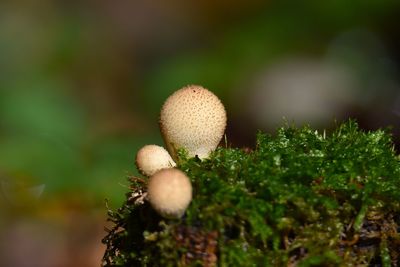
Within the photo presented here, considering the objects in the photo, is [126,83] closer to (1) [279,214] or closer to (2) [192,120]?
(2) [192,120]

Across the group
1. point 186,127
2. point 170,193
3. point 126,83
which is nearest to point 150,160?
point 186,127

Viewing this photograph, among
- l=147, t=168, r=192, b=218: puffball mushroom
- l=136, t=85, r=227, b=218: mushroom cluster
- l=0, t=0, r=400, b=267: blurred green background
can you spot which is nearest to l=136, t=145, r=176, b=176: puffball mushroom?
l=136, t=85, r=227, b=218: mushroom cluster

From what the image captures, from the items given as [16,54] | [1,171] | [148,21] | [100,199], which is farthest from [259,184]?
[148,21]

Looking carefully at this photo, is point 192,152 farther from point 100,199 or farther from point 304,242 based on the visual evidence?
point 100,199

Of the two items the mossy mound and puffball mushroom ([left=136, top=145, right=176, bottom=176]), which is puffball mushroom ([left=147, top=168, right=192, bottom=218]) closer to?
the mossy mound

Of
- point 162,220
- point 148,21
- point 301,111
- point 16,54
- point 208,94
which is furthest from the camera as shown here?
point 148,21

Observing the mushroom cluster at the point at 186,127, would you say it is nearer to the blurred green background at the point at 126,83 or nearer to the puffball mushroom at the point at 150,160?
the puffball mushroom at the point at 150,160
